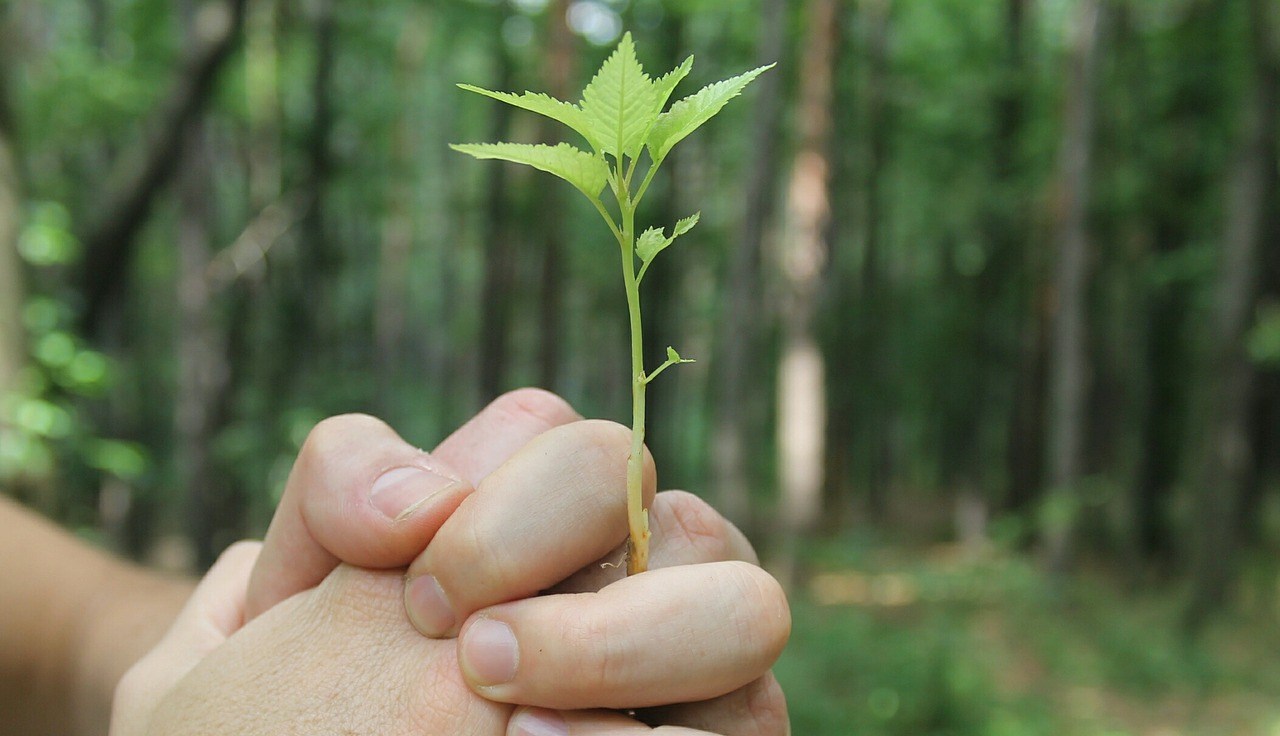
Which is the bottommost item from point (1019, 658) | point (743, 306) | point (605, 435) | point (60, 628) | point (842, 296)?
point (1019, 658)

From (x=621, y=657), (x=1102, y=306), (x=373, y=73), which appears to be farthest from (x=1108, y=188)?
(x=373, y=73)

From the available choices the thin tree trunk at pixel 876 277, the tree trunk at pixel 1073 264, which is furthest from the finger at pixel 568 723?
the thin tree trunk at pixel 876 277

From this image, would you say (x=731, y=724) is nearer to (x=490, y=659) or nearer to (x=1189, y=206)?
(x=490, y=659)

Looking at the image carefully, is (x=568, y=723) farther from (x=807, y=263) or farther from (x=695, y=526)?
(x=807, y=263)

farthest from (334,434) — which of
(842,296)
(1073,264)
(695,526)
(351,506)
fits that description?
(842,296)

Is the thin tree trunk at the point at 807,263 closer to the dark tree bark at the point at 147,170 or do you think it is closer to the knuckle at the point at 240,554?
the dark tree bark at the point at 147,170

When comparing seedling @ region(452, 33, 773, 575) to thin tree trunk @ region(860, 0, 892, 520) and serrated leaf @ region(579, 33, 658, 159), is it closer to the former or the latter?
serrated leaf @ region(579, 33, 658, 159)

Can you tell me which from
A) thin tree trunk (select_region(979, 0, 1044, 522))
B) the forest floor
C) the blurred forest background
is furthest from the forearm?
thin tree trunk (select_region(979, 0, 1044, 522))
